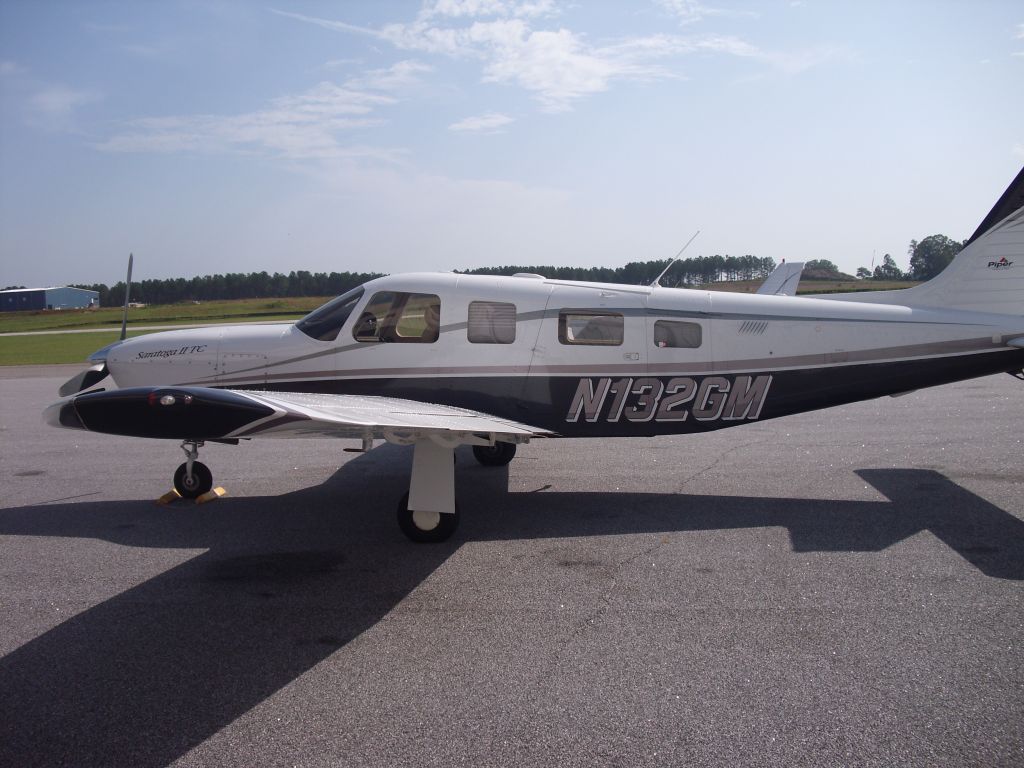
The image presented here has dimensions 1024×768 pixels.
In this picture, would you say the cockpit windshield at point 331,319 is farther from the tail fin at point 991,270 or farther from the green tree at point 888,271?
the green tree at point 888,271

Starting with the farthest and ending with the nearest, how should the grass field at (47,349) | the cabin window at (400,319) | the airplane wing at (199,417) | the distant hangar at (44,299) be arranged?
the distant hangar at (44,299), the grass field at (47,349), the cabin window at (400,319), the airplane wing at (199,417)

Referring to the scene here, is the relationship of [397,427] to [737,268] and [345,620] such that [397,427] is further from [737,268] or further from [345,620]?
[737,268]

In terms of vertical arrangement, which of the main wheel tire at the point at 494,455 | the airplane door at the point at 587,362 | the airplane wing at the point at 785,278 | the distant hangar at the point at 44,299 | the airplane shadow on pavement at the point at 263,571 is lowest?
the airplane shadow on pavement at the point at 263,571

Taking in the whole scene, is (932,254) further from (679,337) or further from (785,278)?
(679,337)

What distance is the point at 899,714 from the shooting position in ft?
11.9

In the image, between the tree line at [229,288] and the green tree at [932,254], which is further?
the tree line at [229,288]

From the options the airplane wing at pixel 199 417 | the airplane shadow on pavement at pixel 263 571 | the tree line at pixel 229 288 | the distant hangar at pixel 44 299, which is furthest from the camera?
the distant hangar at pixel 44 299

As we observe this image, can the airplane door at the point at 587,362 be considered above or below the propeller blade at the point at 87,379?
above

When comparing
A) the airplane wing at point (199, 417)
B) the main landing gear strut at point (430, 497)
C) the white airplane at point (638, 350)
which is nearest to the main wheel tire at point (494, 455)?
the white airplane at point (638, 350)

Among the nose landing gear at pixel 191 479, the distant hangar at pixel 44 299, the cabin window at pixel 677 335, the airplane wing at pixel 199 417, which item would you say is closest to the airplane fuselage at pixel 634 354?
the cabin window at pixel 677 335

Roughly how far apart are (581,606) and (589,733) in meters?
1.47

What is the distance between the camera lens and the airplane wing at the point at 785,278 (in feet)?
61.8

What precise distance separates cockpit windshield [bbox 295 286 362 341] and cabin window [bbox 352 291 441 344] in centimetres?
18

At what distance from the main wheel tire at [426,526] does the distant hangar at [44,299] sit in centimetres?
11019
